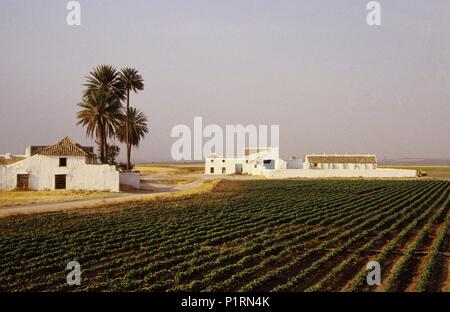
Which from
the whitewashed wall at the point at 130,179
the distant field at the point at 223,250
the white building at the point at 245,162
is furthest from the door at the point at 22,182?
the white building at the point at 245,162

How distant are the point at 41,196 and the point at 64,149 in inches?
198

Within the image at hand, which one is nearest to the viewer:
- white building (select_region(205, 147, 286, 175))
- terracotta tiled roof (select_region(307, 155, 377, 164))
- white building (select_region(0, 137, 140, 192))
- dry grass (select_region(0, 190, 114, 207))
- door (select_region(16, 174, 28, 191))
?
dry grass (select_region(0, 190, 114, 207))

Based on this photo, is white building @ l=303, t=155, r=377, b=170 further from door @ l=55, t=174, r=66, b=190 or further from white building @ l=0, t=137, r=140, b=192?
door @ l=55, t=174, r=66, b=190

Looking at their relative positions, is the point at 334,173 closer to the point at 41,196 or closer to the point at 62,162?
the point at 62,162

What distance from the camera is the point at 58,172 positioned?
118 ft

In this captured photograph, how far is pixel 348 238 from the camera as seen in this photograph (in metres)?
18.2

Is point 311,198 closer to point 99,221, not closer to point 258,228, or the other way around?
point 258,228

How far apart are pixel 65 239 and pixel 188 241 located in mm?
4893

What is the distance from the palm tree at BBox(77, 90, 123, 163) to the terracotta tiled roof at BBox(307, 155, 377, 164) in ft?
151

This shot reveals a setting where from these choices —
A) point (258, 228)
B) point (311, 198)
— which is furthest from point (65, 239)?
point (311, 198)

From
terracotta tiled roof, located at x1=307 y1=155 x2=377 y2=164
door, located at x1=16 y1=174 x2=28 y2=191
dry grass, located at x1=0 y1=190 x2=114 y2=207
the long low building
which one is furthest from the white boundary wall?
door, located at x1=16 y1=174 x2=28 y2=191

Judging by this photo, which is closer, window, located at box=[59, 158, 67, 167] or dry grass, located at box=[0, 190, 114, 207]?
dry grass, located at box=[0, 190, 114, 207]

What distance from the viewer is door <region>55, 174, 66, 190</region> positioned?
35.9 meters

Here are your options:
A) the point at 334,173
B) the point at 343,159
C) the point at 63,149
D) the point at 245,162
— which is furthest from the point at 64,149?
the point at 343,159
